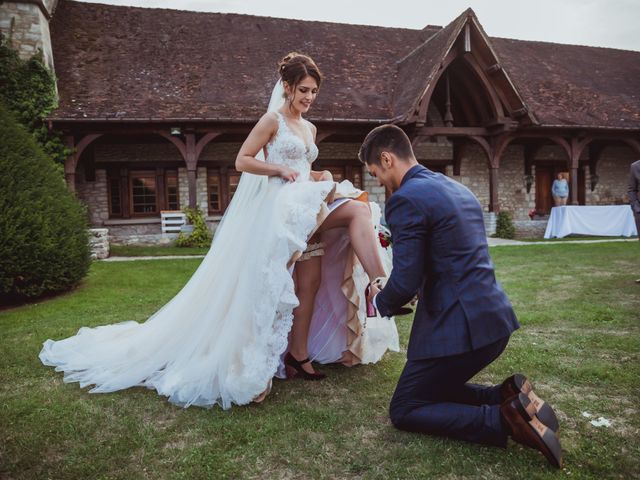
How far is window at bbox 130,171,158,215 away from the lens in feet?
52.1

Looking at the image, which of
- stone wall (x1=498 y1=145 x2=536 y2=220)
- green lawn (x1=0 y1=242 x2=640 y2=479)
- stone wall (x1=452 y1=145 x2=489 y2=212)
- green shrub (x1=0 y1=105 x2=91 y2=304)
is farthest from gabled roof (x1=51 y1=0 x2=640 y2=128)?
green lawn (x1=0 y1=242 x2=640 y2=479)

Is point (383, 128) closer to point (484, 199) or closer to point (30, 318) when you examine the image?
point (30, 318)

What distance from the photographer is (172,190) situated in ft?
53.4

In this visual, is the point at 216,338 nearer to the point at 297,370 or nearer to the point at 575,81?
the point at 297,370

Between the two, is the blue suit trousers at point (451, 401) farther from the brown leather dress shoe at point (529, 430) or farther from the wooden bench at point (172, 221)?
the wooden bench at point (172, 221)

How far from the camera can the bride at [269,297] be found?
2939mm

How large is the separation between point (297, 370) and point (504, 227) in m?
14.2

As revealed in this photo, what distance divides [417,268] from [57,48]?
A: 52.7 feet

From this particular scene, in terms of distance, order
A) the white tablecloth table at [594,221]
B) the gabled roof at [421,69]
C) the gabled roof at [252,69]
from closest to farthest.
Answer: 1. the gabled roof at [252,69]
2. the gabled roof at [421,69]
3. the white tablecloth table at [594,221]

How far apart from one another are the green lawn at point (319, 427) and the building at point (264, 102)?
426 inches

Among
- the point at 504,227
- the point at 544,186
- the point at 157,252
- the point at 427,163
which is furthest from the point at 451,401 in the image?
the point at 544,186

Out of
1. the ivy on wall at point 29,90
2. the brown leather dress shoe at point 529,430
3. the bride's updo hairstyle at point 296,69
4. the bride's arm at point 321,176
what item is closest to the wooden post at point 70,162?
the ivy on wall at point 29,90

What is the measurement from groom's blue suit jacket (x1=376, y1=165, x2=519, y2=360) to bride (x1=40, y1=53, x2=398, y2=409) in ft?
2.22

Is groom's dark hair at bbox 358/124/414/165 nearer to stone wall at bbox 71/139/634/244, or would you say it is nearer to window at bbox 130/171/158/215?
stone wall at bbox 71/139/634/244
